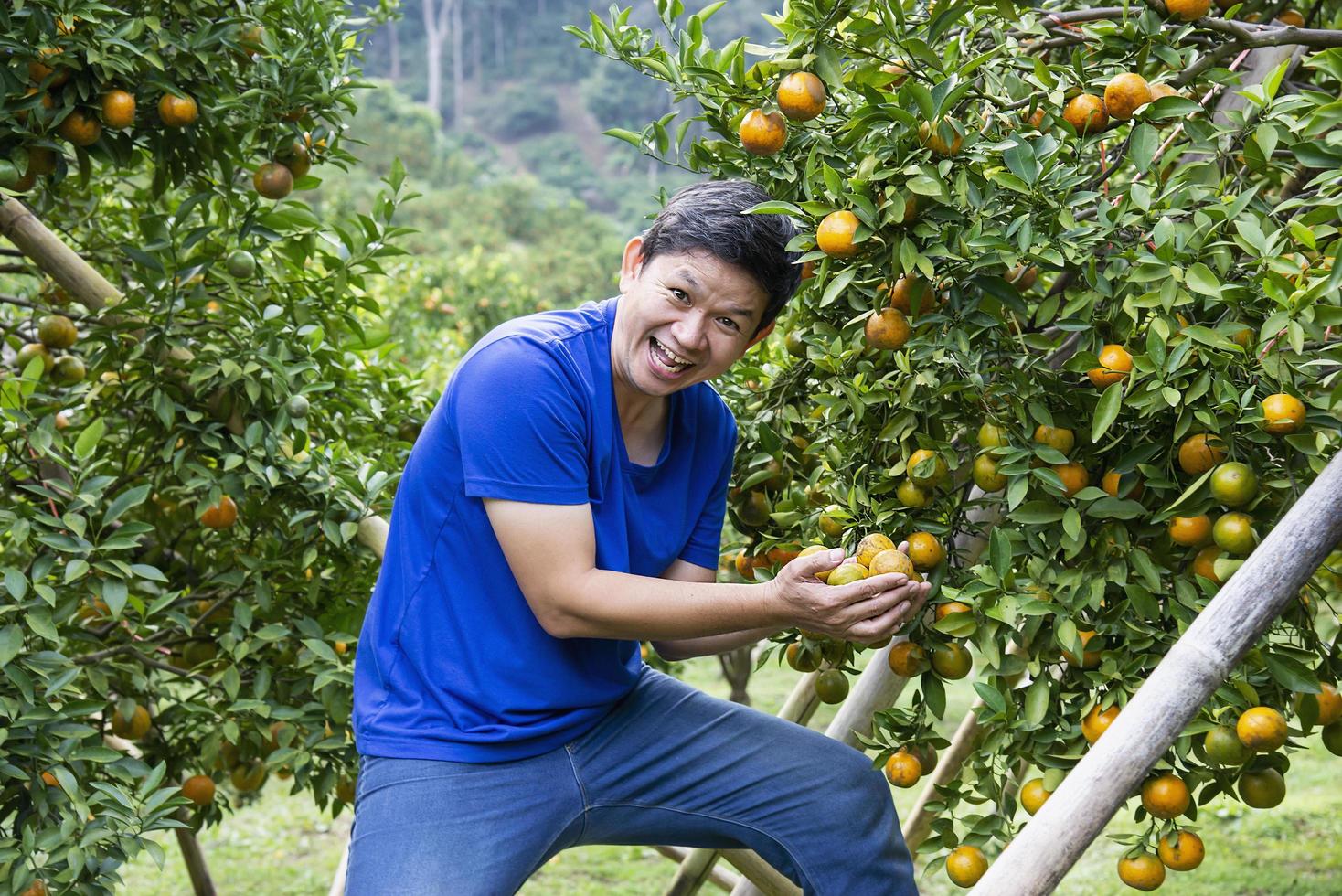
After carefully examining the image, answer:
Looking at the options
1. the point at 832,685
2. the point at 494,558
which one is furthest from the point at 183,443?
the point at 832,685

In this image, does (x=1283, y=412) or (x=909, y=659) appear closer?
(x=1283, y=412)

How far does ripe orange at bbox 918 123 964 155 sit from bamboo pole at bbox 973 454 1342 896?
0.57 meters

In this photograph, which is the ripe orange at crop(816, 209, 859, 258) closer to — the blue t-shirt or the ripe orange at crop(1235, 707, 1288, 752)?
the blue t-shirt

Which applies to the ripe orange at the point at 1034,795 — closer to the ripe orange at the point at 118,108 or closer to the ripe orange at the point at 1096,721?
the ripe orange at the point at 1096,721

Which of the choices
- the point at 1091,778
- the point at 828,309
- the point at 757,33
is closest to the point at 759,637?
the point at 828,309

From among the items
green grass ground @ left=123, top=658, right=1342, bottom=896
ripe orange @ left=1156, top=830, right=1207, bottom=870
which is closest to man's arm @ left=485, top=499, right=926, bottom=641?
ripe orange @ left=1156, top=830, right=1207, bottom=870

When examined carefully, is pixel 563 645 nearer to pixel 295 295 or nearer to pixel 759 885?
pixel 759 885

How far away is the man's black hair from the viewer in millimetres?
1711

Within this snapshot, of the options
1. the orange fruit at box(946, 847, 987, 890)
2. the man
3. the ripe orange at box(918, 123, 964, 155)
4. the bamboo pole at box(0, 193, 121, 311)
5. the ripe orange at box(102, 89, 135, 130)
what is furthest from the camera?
the bamboo pole at box(0, 193, 121, 311)

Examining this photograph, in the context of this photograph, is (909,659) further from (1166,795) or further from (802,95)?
(802,95)

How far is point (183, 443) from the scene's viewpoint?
2336 mm

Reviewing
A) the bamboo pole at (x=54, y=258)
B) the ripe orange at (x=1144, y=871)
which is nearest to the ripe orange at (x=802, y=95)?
the ripe orange at (x=1144, y=871)

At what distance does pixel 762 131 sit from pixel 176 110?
1.06 metres

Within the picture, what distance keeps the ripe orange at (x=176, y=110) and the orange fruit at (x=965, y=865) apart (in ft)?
5.59
